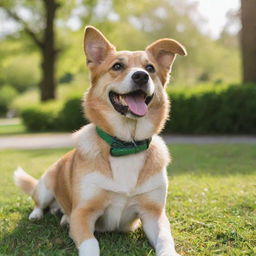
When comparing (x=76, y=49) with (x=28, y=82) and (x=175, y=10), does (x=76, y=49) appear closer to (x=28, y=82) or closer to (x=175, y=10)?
(x=175, y=10)

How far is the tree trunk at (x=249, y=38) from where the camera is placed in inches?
551

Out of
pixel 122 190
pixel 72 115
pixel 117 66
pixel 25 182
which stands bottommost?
pixel 72 115

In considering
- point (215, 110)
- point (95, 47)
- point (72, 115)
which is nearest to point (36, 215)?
point (95, 47)

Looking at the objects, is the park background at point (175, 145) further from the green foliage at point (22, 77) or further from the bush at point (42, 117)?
the green foliage at point (22, 77)

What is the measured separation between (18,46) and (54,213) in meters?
22.9

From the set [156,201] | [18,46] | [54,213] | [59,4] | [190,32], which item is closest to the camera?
[156,201]

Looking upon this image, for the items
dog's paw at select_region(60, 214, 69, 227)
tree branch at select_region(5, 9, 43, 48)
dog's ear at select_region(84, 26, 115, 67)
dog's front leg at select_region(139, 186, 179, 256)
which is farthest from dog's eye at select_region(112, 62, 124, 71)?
tree branch at select_region(5, 9, 43, 48)

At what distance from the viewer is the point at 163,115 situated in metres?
3.94

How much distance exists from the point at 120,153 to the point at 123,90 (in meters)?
0.56

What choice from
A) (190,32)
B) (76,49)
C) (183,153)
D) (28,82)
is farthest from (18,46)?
(28,82)

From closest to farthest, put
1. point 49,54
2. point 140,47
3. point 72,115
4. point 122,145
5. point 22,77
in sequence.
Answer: point 122,145
point 72,115
point 49,54
point 140,47
point 22,77

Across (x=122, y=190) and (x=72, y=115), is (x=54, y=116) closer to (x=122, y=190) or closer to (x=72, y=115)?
(x=72, y=115)

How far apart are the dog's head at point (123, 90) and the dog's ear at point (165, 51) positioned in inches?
1.3

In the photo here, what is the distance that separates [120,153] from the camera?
3.61m
